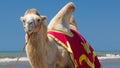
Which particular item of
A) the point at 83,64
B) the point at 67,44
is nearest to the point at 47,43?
the point at 67,44

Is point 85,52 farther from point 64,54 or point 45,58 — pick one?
point 45,58

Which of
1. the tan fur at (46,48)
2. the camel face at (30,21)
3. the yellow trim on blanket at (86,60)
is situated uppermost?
the camel face at (30,21)

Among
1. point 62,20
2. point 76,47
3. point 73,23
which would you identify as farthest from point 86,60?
point 73,23

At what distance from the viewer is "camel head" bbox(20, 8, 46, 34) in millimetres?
3867

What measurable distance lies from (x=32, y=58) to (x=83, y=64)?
3.44 feet

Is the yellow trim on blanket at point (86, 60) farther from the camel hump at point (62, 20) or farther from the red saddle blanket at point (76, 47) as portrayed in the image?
the camel hump at point (62, 20)

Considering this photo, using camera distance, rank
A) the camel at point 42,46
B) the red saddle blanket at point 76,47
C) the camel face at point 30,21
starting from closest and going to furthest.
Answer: the camel face at point 30,21 < the camel at point 42,46 < the red saddle blanket at point 76,47

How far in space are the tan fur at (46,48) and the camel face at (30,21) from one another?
0.16ft

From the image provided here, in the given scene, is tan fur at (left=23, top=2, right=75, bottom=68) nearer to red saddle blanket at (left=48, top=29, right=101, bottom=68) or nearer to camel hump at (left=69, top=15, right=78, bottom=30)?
red saddle blanket at (left=48, top=29, right=101, bottom=68)

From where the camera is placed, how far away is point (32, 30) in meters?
3.87

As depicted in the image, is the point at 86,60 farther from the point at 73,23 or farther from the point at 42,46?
the point at 42,46

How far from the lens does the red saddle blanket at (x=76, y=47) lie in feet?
15.6

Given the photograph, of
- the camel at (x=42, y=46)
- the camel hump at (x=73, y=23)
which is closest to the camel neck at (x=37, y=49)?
the camel at (x=42, y=46)

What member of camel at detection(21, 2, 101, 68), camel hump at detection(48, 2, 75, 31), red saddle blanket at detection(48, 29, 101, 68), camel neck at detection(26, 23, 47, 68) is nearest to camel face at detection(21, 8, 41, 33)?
camel at detection(21, 2, 101, 68)
